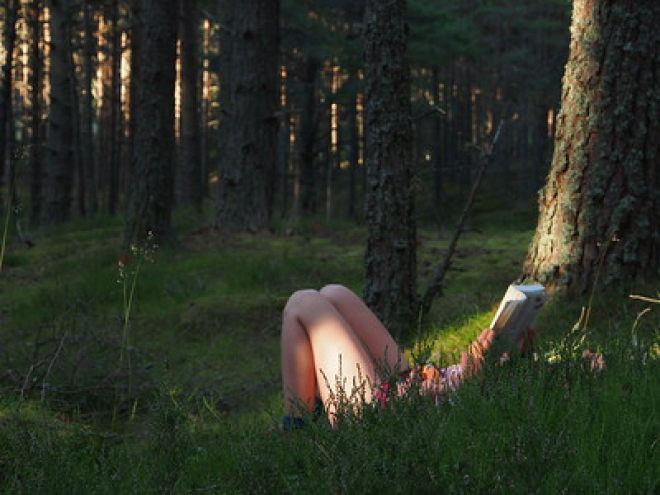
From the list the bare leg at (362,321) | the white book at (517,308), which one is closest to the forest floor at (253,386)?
the white book at (517,308)

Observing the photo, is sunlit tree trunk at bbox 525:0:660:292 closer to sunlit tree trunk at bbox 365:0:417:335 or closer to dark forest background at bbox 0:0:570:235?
dark forest background at bbox 0:0:570:235

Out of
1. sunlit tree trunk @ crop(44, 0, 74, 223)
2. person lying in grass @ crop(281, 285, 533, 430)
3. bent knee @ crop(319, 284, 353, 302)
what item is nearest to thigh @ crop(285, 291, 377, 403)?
person lying in grass @ crop(281, 285, 533, 430)

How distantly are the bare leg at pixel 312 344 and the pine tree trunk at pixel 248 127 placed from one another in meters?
8.03

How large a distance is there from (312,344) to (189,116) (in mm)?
14960

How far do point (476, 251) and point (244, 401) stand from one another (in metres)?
5.54

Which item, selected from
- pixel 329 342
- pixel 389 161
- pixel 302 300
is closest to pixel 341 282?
pixel 389 161

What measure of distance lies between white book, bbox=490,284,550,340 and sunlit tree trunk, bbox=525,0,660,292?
86.6 inches

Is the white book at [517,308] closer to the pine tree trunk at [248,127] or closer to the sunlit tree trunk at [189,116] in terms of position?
the pine tree trunk at [248,127]

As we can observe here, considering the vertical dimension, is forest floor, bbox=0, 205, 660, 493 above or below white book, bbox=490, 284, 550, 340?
below

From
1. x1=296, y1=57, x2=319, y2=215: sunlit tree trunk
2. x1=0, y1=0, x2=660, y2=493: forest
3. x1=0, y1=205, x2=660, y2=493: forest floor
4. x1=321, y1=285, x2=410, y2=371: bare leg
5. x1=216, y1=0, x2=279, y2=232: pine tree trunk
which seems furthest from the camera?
x1=296, y1=57, x2=319, y2=215: sunlit tree trunk

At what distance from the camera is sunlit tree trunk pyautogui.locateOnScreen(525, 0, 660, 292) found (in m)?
5.41

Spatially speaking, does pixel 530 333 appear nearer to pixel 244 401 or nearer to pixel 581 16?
pixel 244 401

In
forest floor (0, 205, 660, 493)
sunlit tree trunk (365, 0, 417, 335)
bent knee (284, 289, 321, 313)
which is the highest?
sunlit tree trunk (365, 0, 417, 335)

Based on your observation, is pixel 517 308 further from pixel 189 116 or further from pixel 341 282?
pixel 189 116
